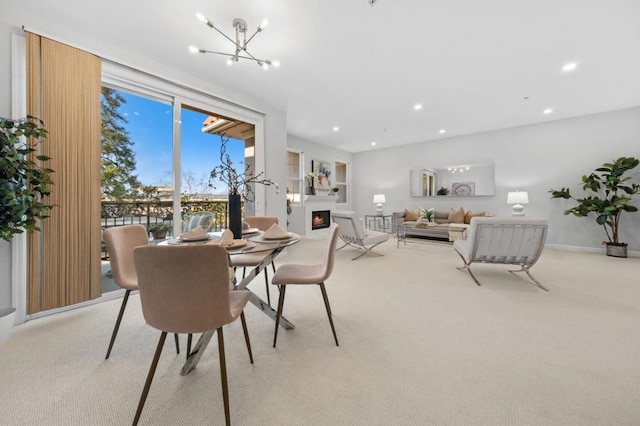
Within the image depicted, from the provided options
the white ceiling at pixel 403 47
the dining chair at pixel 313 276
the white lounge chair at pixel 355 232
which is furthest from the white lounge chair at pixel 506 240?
the dining chair at pixel 313 276

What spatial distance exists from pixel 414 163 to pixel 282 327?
21.7ft

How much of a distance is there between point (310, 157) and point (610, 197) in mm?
6453

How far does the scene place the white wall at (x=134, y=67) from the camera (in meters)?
2.10

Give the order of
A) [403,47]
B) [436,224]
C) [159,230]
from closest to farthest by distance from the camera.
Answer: [403,47] → [159,230] → [436,224]

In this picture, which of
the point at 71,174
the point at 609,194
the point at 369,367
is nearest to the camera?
the point at 369,367

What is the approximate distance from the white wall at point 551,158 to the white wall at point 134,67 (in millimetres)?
4561

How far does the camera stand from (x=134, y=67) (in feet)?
9.21

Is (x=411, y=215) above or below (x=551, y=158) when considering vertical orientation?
below

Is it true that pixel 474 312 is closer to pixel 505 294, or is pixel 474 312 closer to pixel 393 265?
pixel 505 294

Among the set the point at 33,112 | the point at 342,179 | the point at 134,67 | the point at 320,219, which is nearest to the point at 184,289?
the point at 33,112

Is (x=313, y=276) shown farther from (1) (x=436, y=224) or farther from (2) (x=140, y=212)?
(1) (x=436, y=224)

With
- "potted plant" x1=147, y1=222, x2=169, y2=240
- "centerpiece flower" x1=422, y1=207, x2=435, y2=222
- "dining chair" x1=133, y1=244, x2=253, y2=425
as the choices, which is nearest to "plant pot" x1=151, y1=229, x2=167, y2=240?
"potted plant" x1=147, y1=222, x2=169, y2=240

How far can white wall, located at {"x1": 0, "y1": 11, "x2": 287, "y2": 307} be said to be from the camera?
2.10 m

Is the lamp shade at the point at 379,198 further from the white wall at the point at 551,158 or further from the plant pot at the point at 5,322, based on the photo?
the plant pot at the point at 5,322
